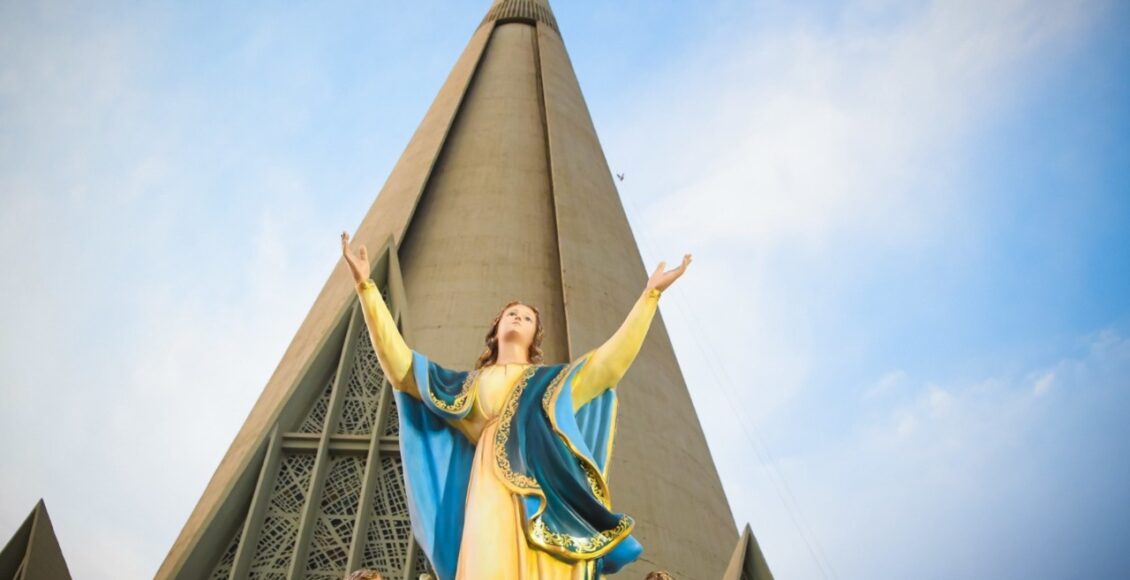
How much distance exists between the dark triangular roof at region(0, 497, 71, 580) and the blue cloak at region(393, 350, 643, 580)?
325 centimetres

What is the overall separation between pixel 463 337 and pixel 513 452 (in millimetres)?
6494

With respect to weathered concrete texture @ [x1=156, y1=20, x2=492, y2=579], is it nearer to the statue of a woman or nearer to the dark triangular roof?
the dark triangular roof

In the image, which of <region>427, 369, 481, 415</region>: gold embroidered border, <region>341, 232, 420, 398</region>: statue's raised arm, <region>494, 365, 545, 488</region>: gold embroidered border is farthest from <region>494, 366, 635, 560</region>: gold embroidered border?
<region>341, 232, 420, 398</region>: statue's raised arm

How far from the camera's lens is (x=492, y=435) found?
4.11 m

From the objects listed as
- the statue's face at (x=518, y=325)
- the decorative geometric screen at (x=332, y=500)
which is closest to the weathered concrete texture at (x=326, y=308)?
the decorative geometric screen at (x=332, y=500)

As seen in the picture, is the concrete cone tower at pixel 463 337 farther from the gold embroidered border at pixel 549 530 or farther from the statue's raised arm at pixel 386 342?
the gold embroidered border at pixel 549 530

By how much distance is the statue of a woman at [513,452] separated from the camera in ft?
12.2

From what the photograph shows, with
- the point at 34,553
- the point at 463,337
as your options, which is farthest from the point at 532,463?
the point at 463,337

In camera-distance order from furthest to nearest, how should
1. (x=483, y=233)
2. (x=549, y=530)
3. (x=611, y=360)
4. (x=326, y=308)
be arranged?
(x=483, y=233), (x=326, y=308), (x=611, y=360), (x=549, y=530)

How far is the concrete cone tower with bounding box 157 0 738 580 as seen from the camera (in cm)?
758

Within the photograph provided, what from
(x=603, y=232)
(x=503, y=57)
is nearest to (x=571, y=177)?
(x=603, y=232)

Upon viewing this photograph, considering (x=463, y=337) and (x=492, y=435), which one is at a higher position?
(x=463, y=337)

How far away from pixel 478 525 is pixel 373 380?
5138mm

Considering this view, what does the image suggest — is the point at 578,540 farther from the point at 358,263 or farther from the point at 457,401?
the point at 358,263
